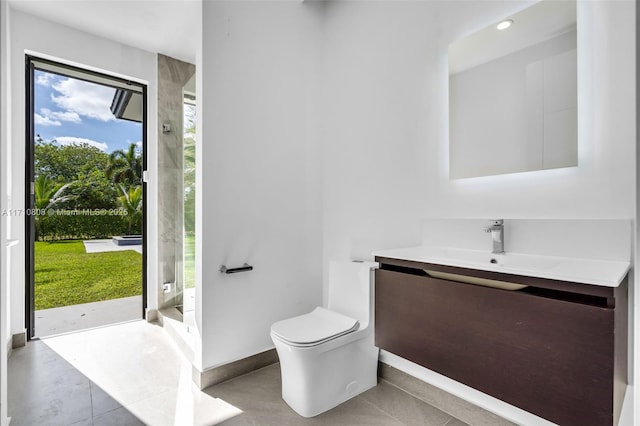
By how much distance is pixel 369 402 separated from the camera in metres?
→ 1.84

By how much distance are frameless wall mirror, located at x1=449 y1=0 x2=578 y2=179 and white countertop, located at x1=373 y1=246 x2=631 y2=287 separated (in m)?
0.41

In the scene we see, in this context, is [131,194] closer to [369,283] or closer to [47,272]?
[47,272]

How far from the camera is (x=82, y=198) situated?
2656 mm

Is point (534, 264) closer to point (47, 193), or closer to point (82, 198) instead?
point (82, 198)

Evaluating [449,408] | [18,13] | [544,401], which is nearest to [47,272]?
[18,13]

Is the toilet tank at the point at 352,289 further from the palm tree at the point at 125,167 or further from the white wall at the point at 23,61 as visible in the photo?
the white wall at the point at 23,61

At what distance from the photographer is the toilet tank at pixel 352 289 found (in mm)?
1904

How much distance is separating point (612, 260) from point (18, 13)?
3886mm

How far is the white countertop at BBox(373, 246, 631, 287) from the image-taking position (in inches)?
41.4

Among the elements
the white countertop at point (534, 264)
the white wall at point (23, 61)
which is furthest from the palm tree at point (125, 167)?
the white countertop at point (534, 264)

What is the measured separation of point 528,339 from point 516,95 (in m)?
1.14

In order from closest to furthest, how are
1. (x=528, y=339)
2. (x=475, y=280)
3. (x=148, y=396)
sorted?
(x=528, y=339) < (x=475, y=280) < (x=148, y=396)

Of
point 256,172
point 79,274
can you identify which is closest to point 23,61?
point 79,274

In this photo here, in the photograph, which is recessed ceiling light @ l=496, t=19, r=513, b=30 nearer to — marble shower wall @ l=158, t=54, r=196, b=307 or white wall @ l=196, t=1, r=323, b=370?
white wall @ l=196, t=1, r=323, b=370
